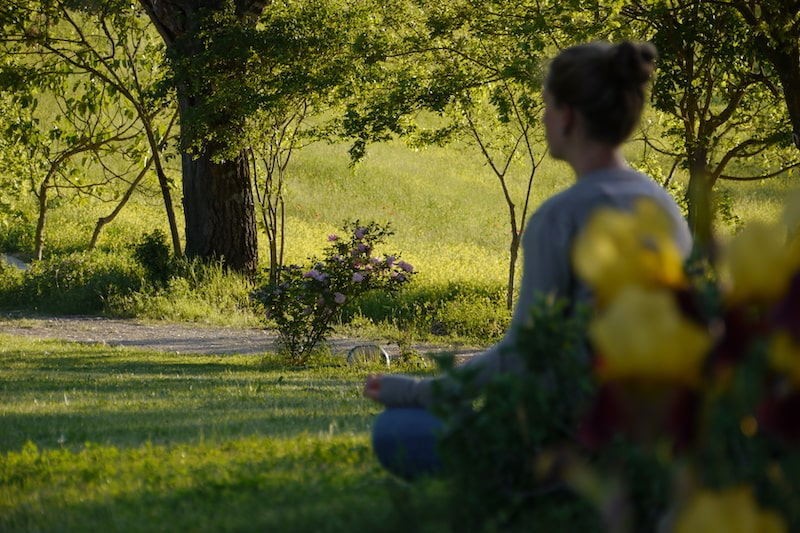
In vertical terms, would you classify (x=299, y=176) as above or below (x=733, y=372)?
above

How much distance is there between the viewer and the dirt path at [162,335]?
15031 mm

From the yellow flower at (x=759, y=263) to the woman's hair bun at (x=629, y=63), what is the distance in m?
1.46

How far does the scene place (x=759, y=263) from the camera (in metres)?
1.34

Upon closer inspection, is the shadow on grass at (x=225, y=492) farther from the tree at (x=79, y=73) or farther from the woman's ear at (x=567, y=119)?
the tree at (x=79, y=73)

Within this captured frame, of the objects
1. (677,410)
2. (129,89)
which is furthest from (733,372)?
(129,89)

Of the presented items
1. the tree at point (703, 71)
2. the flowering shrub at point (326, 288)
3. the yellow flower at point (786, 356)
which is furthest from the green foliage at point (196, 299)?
the yellow flower at point (786, 356)

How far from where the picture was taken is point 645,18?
13.0m

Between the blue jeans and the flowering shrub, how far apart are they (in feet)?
28.9

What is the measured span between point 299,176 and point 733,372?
144 feet

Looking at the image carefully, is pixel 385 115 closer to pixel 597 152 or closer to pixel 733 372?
pixel 597 152

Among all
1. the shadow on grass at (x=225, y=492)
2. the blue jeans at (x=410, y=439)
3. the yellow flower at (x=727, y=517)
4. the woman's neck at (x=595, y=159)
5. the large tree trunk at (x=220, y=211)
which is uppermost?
the large tree trunk at (x=220, y=211)

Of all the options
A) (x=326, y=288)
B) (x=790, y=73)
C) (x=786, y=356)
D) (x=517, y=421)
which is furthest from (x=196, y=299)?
(x=786, y=356)

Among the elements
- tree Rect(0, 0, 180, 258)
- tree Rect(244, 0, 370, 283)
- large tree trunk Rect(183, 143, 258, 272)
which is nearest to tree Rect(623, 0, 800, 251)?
tree Rect(244, 0, 370, 283)

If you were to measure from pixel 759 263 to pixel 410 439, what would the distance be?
2538 millimetres
